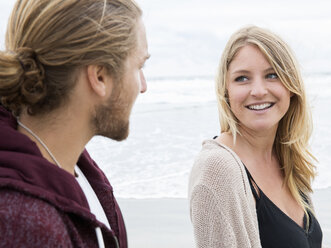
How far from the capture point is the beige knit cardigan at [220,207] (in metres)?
2.37

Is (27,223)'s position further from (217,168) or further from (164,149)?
(164,149)

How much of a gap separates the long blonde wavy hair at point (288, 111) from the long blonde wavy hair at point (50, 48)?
132 cm

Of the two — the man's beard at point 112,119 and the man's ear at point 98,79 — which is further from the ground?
the man's ear at point 98,79

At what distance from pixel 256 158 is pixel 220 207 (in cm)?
57

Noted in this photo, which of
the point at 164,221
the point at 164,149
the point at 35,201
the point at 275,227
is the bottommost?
the point at 164,149

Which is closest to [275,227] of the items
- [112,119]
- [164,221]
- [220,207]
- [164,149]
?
[220,207]

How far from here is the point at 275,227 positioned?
101 inches

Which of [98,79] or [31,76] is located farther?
[98,79]

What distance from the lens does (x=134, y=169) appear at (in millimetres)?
6891

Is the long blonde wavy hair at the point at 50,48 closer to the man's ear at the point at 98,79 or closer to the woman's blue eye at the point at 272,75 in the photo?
the man's ear at the point at 98,79

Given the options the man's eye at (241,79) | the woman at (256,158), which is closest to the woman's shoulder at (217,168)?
the woman at (256,158)

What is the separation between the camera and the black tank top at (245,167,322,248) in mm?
2559

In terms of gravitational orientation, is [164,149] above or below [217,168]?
below

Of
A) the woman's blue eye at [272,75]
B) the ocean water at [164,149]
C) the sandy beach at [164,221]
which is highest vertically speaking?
the woman's blue eye at [272,75]
